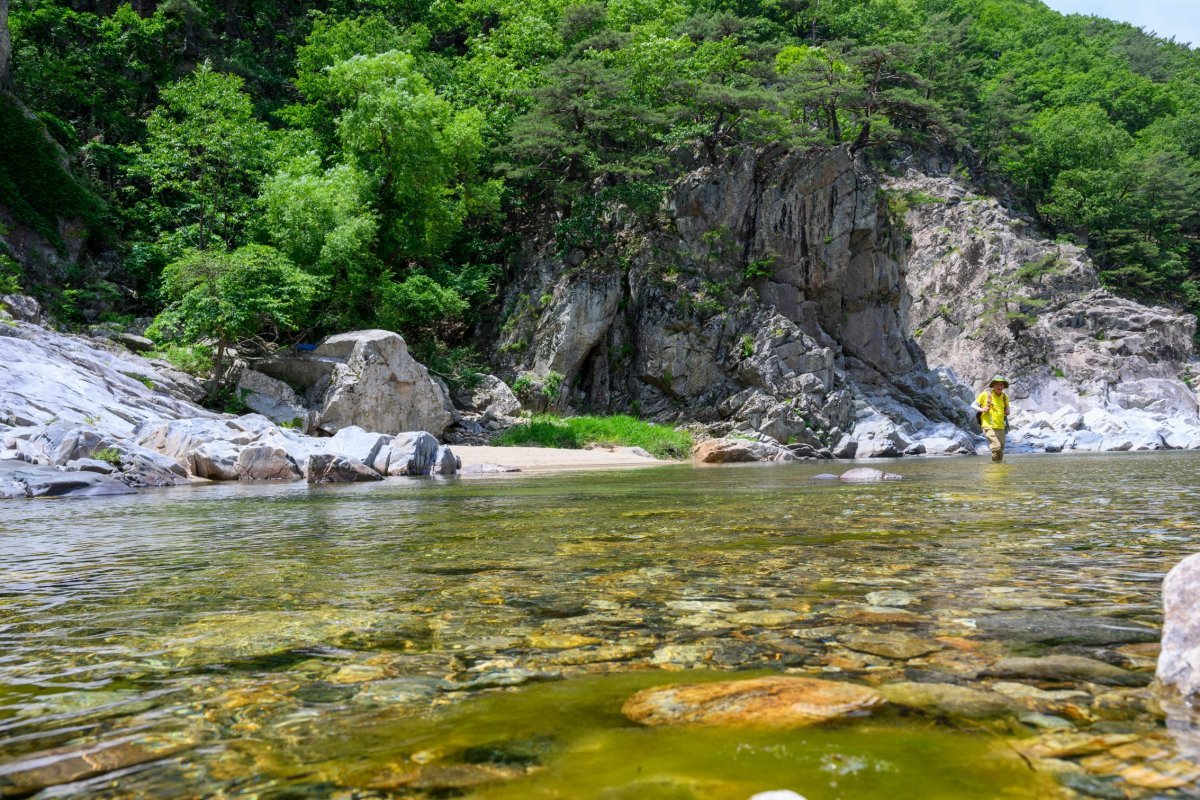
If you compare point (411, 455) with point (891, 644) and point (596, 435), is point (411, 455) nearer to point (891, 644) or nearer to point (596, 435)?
point (596, 435)

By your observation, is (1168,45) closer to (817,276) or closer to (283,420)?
(817,276)

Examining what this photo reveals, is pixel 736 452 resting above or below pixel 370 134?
below

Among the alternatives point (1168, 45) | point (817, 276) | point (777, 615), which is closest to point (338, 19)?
point (817, 276)

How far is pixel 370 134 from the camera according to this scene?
2942 cm

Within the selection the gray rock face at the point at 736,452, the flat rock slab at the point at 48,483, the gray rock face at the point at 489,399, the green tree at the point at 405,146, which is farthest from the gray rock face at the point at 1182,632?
the green tree at the point at 405,146

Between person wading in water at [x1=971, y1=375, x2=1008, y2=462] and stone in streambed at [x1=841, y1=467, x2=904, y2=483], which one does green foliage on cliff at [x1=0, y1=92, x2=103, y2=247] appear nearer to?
stone in streambed at [x1=841, y1=467, x2=904, y2=483]

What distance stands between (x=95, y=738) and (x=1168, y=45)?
107 m

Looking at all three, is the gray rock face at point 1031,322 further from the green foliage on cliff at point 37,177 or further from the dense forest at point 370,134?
the green foliage on cliff at point 37,177

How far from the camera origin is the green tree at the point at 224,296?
2136 centimetres

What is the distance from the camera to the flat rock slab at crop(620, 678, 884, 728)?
6.09ft

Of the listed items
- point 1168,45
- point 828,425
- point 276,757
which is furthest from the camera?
point 1168,45

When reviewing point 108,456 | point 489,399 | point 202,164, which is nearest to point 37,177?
point 202,164

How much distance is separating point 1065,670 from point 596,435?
27.0 m

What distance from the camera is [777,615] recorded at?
3107 mm
